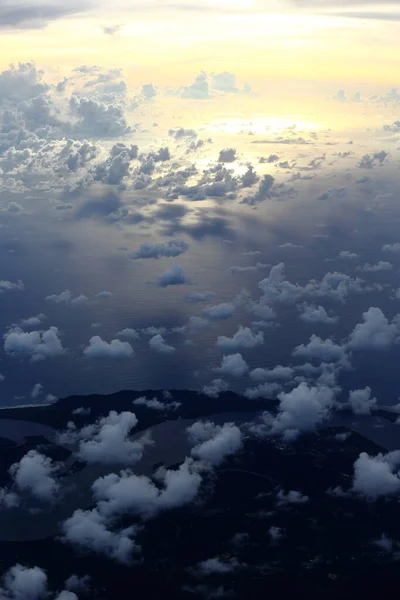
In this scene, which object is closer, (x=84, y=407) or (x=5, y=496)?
(x=5, y=496)

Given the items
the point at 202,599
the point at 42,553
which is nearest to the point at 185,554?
the point at 202,599

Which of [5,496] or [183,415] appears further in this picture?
[183,415]

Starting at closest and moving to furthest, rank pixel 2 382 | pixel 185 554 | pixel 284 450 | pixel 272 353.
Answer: pixel 185 554 < pixel 284 450 < pixel 2 382 < pixel 272 353

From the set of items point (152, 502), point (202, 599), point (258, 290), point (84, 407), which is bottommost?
point (202, 599)

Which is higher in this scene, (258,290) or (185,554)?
(258,290)

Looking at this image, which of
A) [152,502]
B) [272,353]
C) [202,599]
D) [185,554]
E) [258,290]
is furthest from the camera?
[258,290]

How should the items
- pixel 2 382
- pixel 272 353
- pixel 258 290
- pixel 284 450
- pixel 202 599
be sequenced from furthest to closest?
pixel 258 290 < pixel 272 353 < pixel 2 382 < pixel 284 450 < pixel 202 599

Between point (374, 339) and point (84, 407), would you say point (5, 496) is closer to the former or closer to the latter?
point (84, 407)

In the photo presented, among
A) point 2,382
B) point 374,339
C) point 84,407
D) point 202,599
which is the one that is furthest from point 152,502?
point 374,339

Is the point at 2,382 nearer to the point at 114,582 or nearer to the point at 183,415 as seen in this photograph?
the point at 183,415
